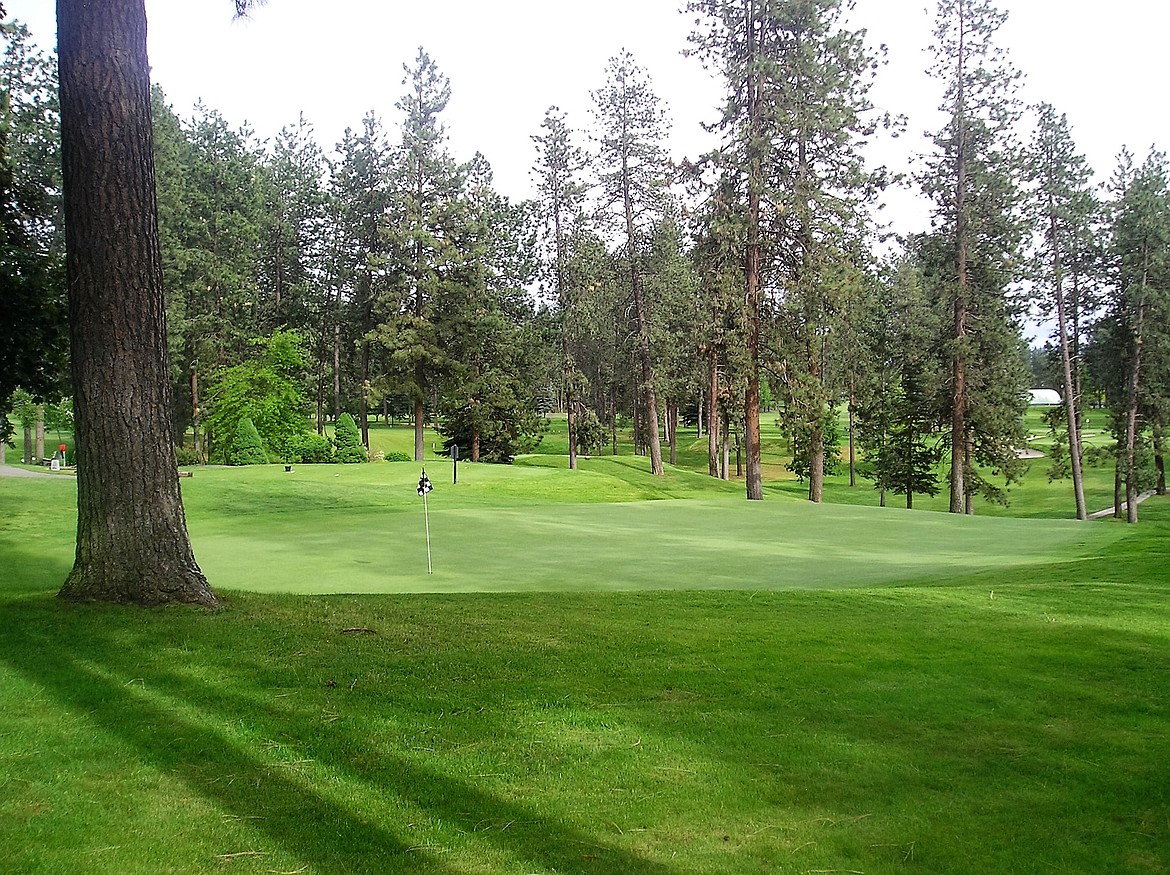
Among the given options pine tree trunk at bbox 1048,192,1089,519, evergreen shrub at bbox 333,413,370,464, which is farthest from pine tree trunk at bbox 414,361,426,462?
pine tree trunk at bbox 1048,192,1089,519

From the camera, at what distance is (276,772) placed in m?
4.22

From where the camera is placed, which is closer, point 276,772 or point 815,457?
point 276,772

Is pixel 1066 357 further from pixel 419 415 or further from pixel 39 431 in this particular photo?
pixel 39 431

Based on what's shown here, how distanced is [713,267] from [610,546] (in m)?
15.8

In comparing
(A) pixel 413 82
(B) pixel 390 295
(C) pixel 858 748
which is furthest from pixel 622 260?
(C) pixel 858 748

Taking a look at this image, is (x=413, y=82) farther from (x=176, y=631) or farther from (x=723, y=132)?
(x=176, y=631)

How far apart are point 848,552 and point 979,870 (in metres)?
10.9

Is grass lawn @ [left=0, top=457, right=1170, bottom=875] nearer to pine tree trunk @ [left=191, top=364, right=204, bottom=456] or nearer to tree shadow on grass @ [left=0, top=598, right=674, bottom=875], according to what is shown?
tree shadow on grass @ [left=0, top=598, right=674, bottom=875]

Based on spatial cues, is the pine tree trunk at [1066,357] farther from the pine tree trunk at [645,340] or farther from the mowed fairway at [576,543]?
the mowed fairway at [576,543]

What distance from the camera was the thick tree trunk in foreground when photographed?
23.2ft

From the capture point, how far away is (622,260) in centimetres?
3944

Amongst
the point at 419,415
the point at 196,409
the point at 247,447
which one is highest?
the point at 196,409

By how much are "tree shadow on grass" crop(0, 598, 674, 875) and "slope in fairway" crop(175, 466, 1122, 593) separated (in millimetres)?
4587

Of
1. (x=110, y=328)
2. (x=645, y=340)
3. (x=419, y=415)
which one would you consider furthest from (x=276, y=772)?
(x=419, y=415)
